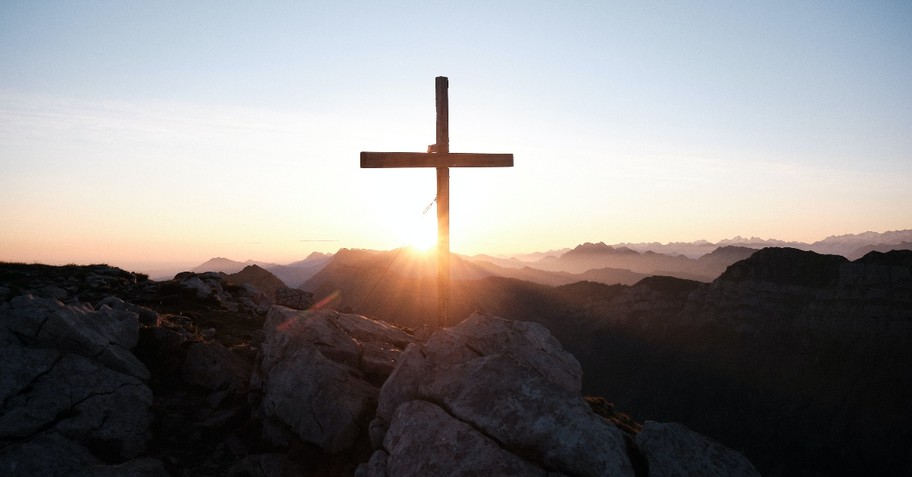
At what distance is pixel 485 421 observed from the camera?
8391 millimetres

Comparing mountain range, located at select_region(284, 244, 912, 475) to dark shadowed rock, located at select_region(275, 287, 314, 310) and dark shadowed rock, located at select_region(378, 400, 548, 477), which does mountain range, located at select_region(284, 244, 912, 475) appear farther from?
dark shadowed rock, located at select_region(378, 400, 548, 477)

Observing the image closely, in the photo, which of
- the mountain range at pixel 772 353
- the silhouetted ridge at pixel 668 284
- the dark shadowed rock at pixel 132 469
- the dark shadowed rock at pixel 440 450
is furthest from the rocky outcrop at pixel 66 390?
the silhouetted ridge at pixel 668 284

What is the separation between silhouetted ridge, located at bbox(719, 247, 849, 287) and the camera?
16725cm

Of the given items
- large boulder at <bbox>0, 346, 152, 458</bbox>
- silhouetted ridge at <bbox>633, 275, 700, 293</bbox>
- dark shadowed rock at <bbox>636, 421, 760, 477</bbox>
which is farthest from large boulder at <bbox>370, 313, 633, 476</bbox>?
silhouetted ridge at <bbox>633, 275, 700, 293</bbox>

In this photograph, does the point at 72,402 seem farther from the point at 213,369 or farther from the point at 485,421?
the point at 485,421

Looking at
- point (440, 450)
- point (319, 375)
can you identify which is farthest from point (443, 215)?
point (440, 450)

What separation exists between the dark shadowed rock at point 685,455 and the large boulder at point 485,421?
1.50 feet

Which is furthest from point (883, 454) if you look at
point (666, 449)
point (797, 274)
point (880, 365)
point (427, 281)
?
point (666, 449)

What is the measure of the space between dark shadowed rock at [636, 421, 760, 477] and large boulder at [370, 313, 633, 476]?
1.50 feet

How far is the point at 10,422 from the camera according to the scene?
935 cm

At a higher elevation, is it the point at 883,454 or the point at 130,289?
the point at 130,289

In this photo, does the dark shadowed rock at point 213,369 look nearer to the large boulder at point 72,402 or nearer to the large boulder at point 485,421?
the large boulder at point 72,402

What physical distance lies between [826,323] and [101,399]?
608ft

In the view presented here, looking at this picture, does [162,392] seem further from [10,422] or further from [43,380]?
[10,422]
